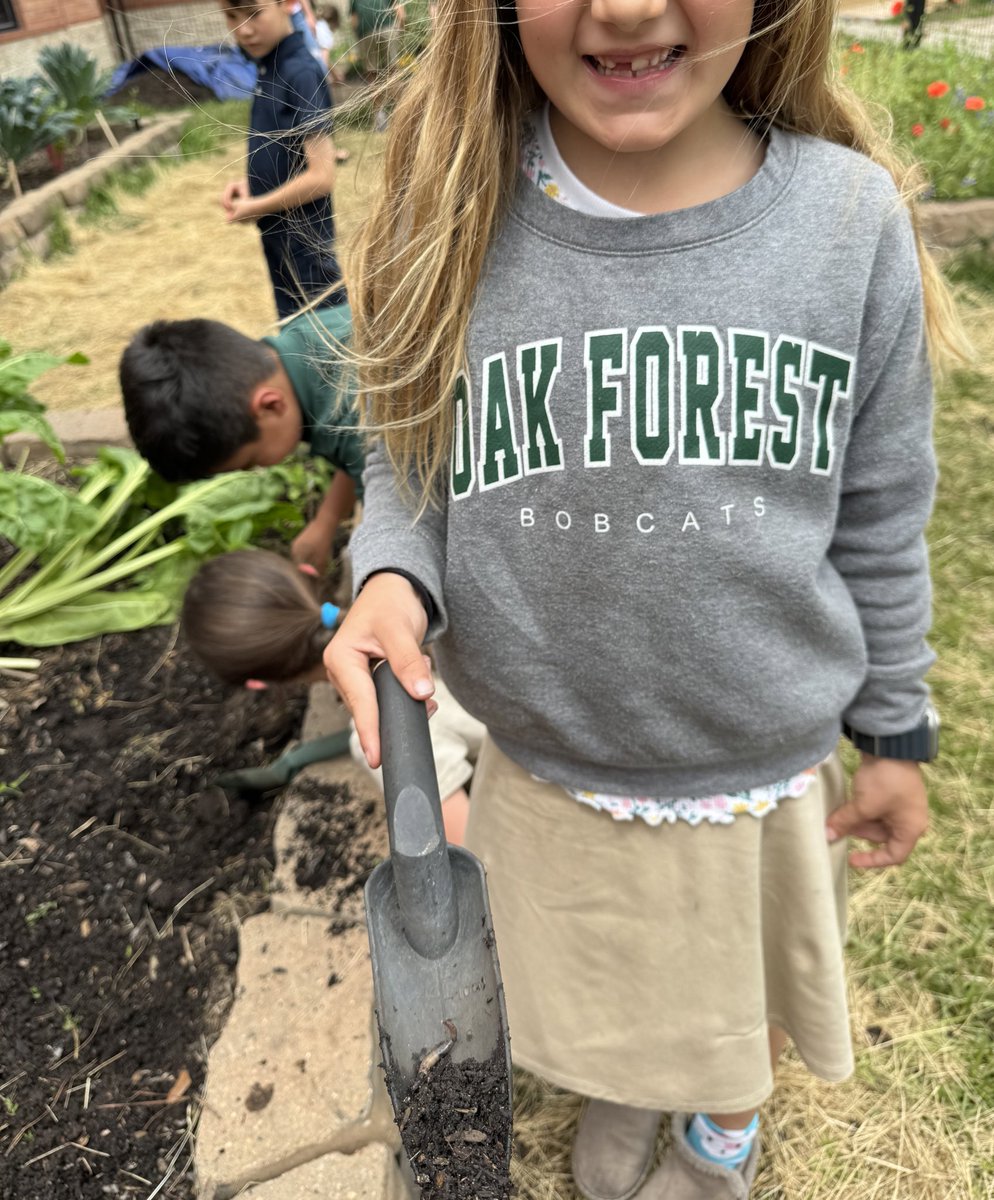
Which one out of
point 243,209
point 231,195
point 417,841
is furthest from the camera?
point 231,195

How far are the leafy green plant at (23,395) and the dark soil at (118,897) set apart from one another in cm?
57

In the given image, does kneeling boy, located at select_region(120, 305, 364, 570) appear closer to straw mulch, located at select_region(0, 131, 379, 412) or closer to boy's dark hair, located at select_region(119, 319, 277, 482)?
boy's dark hair, located at select_region(119, 319, 277, 482)

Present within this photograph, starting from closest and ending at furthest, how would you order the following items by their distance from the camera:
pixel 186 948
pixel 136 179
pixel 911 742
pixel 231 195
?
1. pixel 911 742
2. pixel 186 948
3. pixel 231 195
4. pixel 136 179

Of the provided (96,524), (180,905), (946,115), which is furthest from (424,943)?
(946,115)

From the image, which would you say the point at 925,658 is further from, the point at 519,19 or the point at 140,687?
the point at 140,687

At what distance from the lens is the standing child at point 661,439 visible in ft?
3.13

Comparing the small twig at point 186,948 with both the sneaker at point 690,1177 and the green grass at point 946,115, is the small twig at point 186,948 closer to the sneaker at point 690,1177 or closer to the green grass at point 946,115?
the sneaker at point 690,1177

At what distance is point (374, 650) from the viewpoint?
89cm

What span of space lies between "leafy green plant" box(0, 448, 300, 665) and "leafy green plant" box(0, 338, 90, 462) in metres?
0.12

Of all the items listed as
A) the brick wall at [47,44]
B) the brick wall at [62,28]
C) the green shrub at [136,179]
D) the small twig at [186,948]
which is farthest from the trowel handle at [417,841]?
the brick wall at [47,44]

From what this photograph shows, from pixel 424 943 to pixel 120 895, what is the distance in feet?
4.89

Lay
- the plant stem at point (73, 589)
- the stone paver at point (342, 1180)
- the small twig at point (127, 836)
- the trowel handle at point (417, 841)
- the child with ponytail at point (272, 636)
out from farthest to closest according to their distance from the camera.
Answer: the plant stem at point (73, 589), the small twig at point (127, 836), the child with ponytail at point (272, 636), the stone paver at point (342, 1180), the trowel handle at point (417, 841)

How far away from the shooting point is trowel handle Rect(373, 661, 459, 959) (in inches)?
27.1

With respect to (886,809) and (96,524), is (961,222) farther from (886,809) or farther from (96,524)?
(886,809)
